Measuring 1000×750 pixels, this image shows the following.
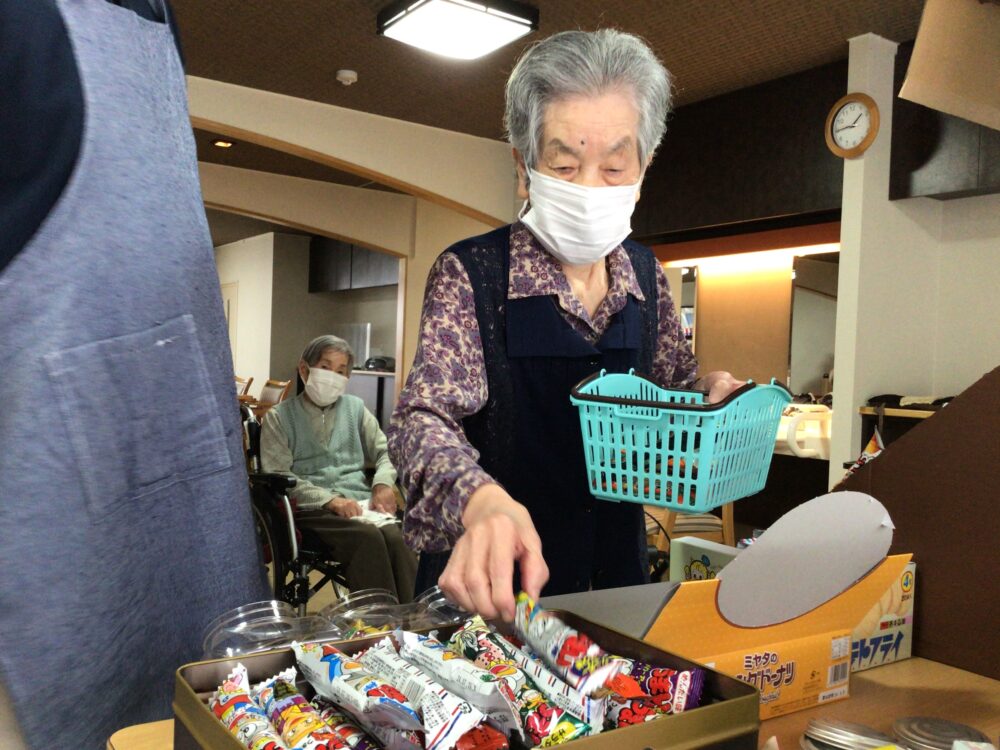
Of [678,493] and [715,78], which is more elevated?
[715,78]

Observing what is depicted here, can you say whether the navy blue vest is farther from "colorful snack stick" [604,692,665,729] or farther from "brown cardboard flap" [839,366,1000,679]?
"colorful snack stick" [604,692,665,729]

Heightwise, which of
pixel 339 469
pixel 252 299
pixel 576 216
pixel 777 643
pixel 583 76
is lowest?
pixel 339 469

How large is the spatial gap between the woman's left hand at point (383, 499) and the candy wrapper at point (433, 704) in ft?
12.5

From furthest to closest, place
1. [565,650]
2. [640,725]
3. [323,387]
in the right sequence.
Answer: [323,387], [565,650], [640,725]

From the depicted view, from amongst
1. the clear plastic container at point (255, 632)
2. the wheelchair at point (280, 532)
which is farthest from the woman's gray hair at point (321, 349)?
the clear plastic container at point (255, 632)

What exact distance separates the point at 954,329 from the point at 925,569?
4086 mm

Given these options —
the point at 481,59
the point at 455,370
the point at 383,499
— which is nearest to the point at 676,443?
the point at 455,370

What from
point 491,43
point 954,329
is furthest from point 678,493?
point 954,329

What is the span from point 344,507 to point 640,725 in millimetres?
3775

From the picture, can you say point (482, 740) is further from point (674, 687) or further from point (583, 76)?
point (583, 76)

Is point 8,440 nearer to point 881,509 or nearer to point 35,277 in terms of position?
point 35,277

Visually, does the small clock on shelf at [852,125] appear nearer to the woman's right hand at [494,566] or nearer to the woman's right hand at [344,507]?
the woman's right hand at [344,507]

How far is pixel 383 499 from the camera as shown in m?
4.39

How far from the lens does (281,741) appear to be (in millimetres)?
545
